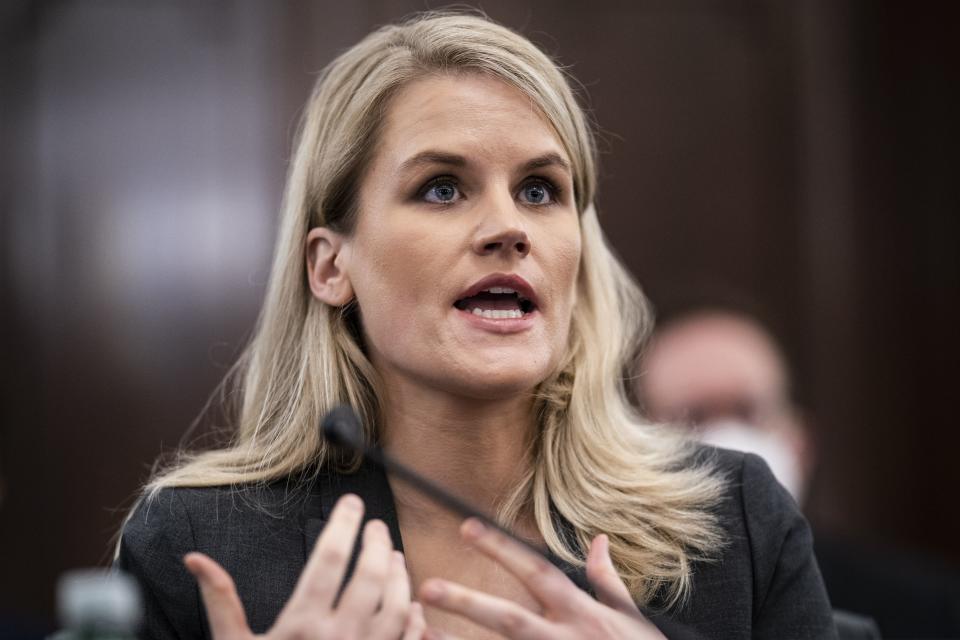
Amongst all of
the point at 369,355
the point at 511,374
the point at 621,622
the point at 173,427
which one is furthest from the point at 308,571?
the point at 173,427

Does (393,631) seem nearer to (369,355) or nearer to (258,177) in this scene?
(369,355)

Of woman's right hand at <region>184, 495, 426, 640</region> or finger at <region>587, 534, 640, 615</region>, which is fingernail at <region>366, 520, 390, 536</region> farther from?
finger at <region>587, 534, 640, 615</region>

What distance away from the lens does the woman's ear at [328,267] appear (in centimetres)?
197

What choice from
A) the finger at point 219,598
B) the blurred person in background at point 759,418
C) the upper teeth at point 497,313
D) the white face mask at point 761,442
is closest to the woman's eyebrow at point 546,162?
the upper teeth at point 497,313

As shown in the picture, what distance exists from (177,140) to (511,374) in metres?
2.75

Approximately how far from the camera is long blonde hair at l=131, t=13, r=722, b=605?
1891 millimetres

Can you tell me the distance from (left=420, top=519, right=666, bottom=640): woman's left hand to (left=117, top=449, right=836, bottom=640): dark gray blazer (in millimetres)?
357

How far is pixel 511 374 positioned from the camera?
5.72 ft

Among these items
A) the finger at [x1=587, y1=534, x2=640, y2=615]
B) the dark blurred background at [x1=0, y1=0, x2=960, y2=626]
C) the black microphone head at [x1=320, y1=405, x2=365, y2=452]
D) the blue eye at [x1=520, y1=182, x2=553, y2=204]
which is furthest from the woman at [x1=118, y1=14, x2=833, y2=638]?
the dark blurred background at [x1=0, y1=0, x2=960, y2=626]

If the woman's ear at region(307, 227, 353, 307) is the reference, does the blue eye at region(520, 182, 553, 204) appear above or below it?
above

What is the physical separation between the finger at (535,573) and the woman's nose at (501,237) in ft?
1.57

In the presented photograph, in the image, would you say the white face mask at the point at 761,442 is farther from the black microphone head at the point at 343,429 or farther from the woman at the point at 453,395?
the black microphone head at the point at 343,429

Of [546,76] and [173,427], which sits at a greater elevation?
[546,76]

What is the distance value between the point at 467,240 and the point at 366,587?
1.98 feet
